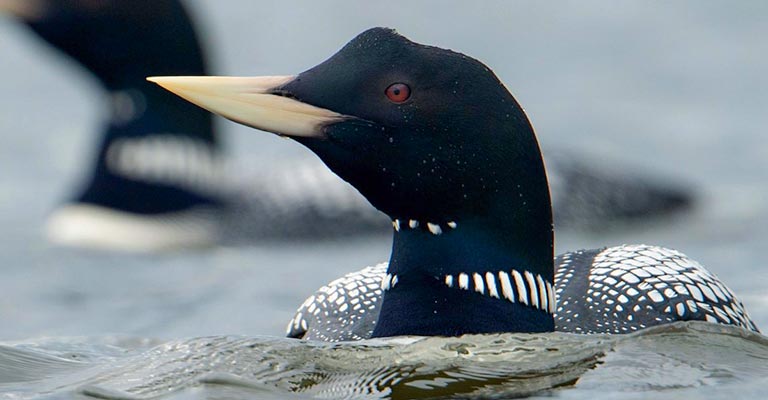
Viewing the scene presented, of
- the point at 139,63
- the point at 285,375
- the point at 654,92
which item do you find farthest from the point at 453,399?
the point at 654,92

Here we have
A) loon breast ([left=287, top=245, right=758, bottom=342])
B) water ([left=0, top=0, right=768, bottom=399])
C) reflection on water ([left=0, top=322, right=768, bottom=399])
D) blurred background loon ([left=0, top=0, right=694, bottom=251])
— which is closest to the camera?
reflection on water ([left=0, top=322, right=768, bottom=399])

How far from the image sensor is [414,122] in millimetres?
3992

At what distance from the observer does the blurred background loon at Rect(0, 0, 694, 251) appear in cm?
875

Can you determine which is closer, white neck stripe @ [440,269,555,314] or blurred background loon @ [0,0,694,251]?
white neck stripe @ [440,269,555,314]

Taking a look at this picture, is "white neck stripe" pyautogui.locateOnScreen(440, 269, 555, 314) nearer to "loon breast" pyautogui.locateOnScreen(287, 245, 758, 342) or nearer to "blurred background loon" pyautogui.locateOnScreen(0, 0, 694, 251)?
"loon breast" pyautogui.locateOnScreen(287, 245, 758, 342)

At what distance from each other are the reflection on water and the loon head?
0.25 metres

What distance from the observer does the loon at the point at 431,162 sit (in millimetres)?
3961

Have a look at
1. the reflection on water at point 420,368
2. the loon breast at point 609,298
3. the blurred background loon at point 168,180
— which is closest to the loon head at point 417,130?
the reflection on water at point 420,368

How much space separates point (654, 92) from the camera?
456 inches

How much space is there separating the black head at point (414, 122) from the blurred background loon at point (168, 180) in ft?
15.3

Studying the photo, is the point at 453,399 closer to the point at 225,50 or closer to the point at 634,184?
the point at 634,184

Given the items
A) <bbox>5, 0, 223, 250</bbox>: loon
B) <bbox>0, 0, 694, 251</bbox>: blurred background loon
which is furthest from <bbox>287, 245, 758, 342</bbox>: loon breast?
<bbox>5, 0, 223, 250</bbox>: loon

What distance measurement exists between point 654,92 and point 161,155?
13.1 feet

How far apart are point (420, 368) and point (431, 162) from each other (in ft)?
1.58
